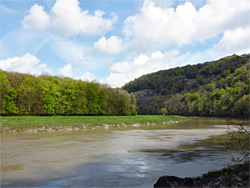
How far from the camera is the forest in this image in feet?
163

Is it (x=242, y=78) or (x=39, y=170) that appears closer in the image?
(x=39, y=170)

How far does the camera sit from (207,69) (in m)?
191

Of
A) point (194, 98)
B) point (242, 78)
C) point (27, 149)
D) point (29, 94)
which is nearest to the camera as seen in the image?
point (27, 149)

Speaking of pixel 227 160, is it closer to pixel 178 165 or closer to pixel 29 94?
pixel 178 165

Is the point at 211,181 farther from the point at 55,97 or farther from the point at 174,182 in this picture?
the point at 55,97

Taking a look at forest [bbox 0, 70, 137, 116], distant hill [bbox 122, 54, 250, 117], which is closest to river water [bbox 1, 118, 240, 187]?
forest [bbox 0, 70, 137, 116]

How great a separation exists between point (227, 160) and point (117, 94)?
211 feet

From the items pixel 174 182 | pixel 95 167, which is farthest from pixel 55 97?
pixel 174 182

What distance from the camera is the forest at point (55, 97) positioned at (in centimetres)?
4966

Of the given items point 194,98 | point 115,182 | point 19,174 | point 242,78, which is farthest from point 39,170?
point 194,98

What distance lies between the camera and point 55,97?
189 ft

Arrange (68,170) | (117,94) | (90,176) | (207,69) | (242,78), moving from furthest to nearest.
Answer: (207,69), (242,78), (117,94), (68,170), (90,176)

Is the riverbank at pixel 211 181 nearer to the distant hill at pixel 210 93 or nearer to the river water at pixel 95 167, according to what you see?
the river water at pixel 95 167

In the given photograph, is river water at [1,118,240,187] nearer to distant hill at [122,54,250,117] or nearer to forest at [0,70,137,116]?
forest at [0,70,137,116]
